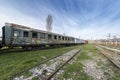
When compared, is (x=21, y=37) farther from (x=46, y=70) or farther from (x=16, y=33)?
(x=46, y=70)

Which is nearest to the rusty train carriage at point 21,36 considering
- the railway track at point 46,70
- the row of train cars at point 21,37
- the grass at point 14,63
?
the row of train cars at point 21,37

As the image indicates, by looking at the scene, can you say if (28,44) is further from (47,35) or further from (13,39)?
(47,35)

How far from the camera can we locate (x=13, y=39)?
11766mm

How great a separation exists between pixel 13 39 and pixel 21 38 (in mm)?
1157

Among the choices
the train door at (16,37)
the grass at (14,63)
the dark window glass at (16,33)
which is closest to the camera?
the grass at (14,63)

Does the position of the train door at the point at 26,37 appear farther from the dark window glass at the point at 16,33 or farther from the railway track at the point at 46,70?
the railway track at the point at 46,70

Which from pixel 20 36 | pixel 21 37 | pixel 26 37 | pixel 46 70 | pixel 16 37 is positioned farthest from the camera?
pixel 26 37

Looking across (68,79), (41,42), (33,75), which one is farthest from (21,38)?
(68,79)

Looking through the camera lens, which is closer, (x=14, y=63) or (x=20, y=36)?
(x=14, y=63)

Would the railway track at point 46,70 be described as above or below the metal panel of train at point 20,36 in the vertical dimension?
below

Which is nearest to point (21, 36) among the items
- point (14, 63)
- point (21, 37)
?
point (21, 37)

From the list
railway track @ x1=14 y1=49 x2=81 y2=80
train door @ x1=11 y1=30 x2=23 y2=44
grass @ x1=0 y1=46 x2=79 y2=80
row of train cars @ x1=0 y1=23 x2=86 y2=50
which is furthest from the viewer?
train door @ x1=11 y1=30 x2=23 y2=44

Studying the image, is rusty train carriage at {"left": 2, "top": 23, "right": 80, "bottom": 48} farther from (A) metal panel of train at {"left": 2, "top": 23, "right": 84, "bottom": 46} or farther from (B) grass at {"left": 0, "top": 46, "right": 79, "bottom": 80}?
(B) grass at {"left": 0, "top": 46, "right": 79, "bottom": 80}

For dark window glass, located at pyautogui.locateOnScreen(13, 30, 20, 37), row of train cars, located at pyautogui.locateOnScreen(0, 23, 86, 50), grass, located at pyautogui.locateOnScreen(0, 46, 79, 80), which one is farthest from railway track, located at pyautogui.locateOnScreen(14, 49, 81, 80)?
dark window glass, located at pyautogui.locateOnScreen(13, 30, 20, 37)
